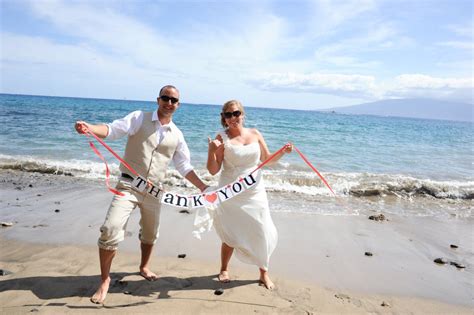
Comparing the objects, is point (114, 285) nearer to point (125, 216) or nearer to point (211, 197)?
point (125, 216)

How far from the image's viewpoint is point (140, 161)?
3.87 m

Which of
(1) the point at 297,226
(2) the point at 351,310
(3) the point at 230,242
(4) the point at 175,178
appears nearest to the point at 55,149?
(4) the point at 175,178

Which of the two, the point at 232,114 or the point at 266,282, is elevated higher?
the point at 232,114

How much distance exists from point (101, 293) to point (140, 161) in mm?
1515

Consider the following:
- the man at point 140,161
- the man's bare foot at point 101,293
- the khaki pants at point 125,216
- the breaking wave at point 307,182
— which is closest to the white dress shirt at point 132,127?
the man at point 140,161

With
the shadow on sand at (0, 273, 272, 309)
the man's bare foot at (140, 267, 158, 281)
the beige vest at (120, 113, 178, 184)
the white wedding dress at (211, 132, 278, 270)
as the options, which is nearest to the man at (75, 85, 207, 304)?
the beige vest at (120, 113, 178, 184)

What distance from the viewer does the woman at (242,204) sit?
4.14 m

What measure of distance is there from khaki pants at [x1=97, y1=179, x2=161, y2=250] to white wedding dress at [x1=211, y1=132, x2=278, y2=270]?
80 centimetres

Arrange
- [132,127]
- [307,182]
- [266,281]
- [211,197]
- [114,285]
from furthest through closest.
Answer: [307,182]
[266,281]
[211,197]
[114,285]
[132,127]

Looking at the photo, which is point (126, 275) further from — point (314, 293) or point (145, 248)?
point (314, 293)

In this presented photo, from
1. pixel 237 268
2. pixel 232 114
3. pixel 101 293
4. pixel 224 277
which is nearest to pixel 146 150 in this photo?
pixel 232 114

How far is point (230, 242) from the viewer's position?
4.30 m

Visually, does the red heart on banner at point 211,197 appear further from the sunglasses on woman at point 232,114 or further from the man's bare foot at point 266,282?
the man's bare foot at point 266,282

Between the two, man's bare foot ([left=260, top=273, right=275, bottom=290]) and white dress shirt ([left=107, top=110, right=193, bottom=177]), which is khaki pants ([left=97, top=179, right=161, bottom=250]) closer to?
white dress shirt ([left=107, top=110, right=193, bottom=177])
